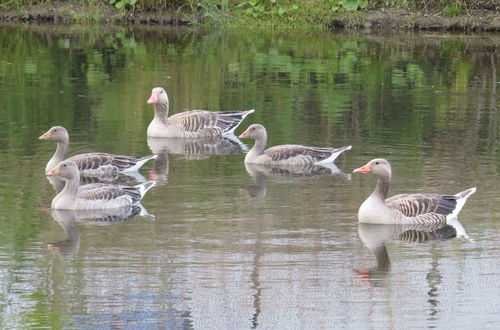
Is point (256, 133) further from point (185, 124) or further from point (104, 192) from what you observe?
point (104, 192)

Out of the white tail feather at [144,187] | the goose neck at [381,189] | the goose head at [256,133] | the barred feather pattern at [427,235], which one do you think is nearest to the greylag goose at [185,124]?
the goose head at [256,133]

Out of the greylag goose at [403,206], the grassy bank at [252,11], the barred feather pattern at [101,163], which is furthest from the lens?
the grassy bank at [252,11]

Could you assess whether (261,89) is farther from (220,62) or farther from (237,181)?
(237,181)

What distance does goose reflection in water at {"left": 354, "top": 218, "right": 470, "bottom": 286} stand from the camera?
14273 millimetres

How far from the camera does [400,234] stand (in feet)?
49.3

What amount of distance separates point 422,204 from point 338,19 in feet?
75.2

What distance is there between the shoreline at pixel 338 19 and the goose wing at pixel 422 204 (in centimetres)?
2224

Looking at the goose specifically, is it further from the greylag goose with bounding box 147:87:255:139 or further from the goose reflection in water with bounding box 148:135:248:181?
the greylag goose with bounding box 147:87:255:139

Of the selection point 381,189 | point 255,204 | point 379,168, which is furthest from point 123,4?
point 381,189

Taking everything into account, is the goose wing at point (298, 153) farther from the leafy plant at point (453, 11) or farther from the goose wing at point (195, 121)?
the leafy plant at point (453, 11)

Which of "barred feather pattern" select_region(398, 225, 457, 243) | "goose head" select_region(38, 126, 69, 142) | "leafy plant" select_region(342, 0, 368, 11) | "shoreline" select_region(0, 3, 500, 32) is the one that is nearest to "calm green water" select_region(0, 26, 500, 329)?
"barred feather pattern" select_region(398, 225, 457, 243)

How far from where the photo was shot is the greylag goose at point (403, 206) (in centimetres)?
1516

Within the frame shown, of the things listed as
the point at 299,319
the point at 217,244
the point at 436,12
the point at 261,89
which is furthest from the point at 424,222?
the point at 436,12

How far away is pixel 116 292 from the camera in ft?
40.3
